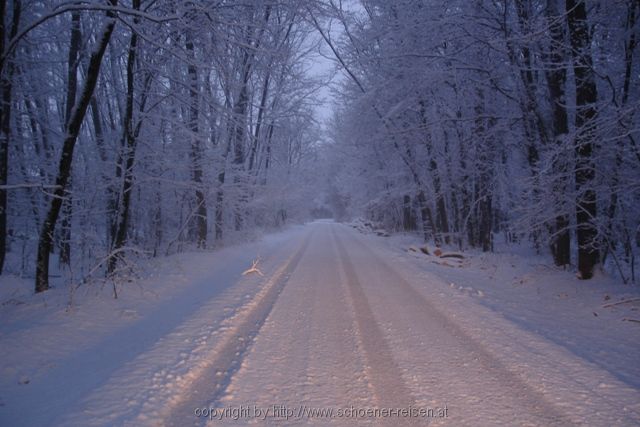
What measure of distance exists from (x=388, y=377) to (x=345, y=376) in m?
0.44

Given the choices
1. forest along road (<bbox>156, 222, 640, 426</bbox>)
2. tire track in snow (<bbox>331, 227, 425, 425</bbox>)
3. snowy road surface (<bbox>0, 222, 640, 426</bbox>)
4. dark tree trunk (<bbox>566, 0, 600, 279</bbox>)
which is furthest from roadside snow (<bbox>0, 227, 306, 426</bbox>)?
dark tree trunk (<bbox>566, 0, 600, 279</bbox>)

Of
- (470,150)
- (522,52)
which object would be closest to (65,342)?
(522,52)

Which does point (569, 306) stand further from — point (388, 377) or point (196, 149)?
point (196, 149)

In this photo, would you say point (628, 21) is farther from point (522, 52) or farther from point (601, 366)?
point (601, 366)

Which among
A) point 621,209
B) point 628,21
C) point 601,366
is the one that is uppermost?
point 628,21

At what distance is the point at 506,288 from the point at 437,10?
8.05 m

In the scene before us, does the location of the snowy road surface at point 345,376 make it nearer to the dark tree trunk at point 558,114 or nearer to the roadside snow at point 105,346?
the roadside snow at point 105,346

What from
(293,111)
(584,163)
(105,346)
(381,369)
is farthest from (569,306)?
(293,111)

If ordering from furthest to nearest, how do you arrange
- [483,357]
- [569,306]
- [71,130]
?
[71,130] → [569,306] → [483,357]

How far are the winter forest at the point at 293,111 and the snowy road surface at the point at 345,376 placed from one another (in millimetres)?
3196

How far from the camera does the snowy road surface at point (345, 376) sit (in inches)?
112

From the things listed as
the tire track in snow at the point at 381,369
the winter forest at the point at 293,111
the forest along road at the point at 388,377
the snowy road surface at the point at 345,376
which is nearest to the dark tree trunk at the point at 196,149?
the winter forest at the point at 293,111

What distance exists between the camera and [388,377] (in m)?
3.44

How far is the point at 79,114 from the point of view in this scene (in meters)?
6.60
